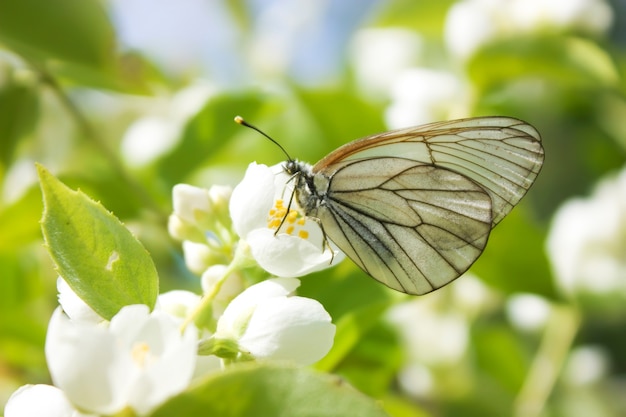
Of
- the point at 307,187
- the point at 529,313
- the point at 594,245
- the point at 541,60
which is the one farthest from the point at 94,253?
the point at 529,313

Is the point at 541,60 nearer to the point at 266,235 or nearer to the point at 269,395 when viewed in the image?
the point at 266,235

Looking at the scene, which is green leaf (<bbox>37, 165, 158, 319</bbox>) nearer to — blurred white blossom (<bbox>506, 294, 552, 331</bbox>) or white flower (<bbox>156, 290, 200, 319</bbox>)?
white flower (<bbox>156, 290, 200, 319</bbox>)

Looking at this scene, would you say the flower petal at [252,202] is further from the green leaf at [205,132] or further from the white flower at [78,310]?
the green leaf at [205,132]

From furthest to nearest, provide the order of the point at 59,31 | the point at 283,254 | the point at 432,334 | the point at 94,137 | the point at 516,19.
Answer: the point at 432,334 → the point at 516,19 → the point at 94,137 → the point at 59,31 → the point at 283,254

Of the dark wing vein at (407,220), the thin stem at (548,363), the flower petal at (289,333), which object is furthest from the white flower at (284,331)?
the thin stem at (548,363)

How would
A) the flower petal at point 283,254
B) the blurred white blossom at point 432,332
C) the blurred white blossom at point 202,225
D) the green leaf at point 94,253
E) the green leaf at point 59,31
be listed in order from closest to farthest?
the green leaf at point 94,253
the flower petal at point 283,254
the blurred white blossom at point 202,225
the green leaf at point 59,31
the blurred white blossom at point 432,332

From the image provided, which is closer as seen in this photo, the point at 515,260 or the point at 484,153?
the point at 484,153

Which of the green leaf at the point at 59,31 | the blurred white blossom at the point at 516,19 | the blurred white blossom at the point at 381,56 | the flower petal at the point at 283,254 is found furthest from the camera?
the blurred white blossom at the point at 381,56
